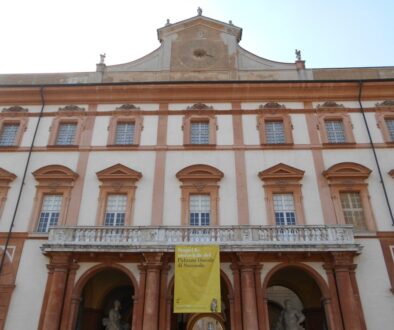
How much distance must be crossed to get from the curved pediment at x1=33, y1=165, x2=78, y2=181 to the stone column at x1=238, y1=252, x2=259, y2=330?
31.4 ft

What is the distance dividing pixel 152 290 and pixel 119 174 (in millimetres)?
6553

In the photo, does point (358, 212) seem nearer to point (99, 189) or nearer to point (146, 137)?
point (146, 137)

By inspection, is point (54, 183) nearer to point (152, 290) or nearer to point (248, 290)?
point (152, 290)

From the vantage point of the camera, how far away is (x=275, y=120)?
70.1ft

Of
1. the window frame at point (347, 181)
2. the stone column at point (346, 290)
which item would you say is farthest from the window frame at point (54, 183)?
the window frame at point (347, 181)

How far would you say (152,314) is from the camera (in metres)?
14.7

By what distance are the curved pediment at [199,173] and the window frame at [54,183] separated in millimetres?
5510

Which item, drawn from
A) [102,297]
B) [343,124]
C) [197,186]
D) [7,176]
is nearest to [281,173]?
[197,186]

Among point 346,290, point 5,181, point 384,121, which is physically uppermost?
point 384,121

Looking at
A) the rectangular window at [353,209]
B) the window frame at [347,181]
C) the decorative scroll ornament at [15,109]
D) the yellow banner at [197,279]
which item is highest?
the decorative scroll ornament at [15,109]

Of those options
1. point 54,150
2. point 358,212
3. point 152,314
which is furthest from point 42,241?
point 358,212

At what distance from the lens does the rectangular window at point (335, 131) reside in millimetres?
20594

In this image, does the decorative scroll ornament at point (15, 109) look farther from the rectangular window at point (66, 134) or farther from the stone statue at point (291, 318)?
the stone statue at point (291, 318)

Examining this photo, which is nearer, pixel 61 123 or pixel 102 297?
pixel 102 297
